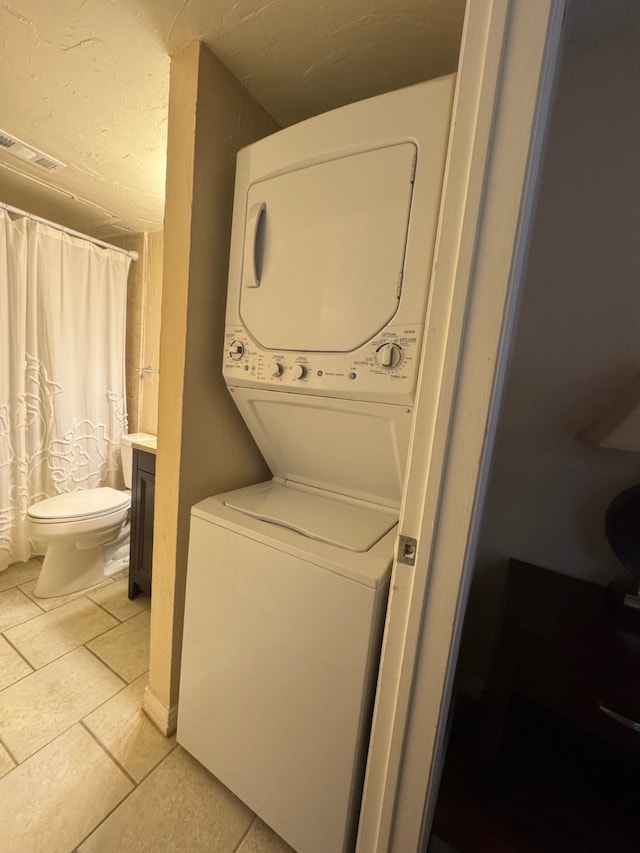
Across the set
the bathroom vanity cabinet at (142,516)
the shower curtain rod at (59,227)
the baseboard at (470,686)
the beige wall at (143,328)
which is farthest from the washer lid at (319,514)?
the shower curtain rod at (59,227)

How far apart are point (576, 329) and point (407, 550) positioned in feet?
3.38

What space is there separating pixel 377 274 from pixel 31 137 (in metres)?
1.83

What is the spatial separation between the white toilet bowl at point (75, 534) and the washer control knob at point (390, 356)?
6.17 feet

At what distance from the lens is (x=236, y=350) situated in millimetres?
1074

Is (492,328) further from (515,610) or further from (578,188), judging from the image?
(578,188)

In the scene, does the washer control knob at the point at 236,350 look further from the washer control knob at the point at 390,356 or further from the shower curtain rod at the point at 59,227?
the shower curtain rod at the point at 59,227

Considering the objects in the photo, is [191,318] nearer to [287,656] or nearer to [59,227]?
[287,656]

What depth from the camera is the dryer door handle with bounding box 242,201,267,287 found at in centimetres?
100

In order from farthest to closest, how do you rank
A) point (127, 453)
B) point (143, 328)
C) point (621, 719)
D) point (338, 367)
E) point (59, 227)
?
point (143, 328), point (127, 453), point (59, 227), point (338, 367), point (621, 719)

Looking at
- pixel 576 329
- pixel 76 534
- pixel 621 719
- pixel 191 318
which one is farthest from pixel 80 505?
pixel 576 329

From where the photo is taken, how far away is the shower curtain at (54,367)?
198 cm

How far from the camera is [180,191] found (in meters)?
1.06

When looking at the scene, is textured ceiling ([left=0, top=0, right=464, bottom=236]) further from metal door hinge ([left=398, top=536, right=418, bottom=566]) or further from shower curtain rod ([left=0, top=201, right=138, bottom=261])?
metal door hinge ([left=398, top=536, right=418, bottom=566])

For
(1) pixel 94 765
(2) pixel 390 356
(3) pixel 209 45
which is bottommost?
(1) pixel 94 765
